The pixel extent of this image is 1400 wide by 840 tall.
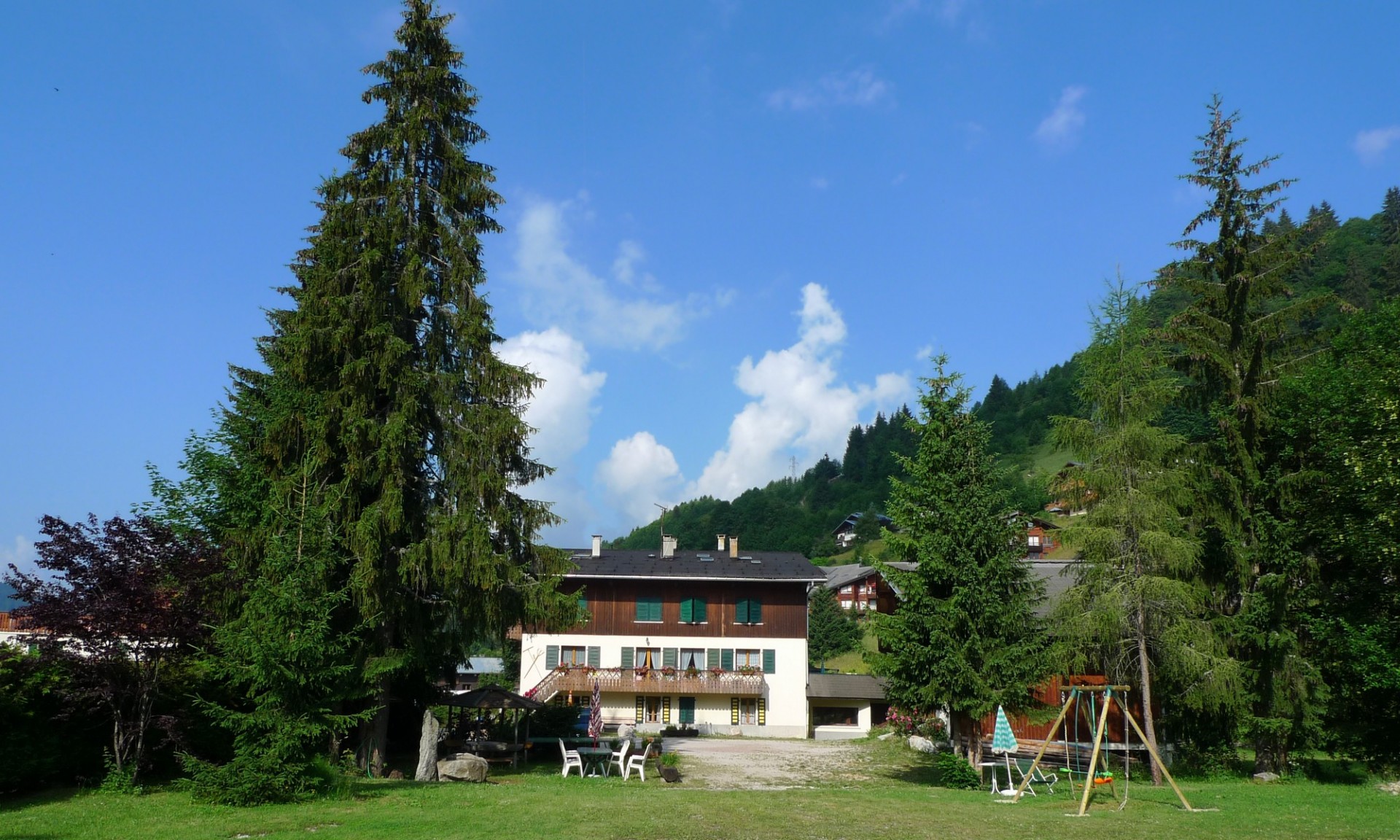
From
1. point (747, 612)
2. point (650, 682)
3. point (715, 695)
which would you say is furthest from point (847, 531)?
point (650, 682)

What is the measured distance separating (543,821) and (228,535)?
10660mm

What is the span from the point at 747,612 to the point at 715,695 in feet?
13.1

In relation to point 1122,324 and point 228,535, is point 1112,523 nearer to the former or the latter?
point 1122,324

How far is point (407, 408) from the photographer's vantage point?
66.4 feet

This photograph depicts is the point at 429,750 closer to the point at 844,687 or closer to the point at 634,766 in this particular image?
the point at 634,766

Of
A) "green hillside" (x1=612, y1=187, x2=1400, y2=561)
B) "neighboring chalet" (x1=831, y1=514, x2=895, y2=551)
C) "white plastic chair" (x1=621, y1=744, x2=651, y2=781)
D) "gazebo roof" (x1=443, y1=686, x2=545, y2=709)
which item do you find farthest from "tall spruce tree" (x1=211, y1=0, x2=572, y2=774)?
"neighboring chalet" (x1=831, y1=514, x2=895, y2=551)

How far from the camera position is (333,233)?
21297mm

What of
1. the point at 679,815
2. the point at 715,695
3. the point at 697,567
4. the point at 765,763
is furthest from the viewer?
the point at 697,567

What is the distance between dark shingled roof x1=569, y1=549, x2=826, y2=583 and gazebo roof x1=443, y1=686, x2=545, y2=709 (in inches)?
578

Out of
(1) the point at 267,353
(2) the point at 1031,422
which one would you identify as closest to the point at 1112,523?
(1) the point at 267,353

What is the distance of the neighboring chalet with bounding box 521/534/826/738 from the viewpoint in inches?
1624

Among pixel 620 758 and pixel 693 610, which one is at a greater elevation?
pixel 693 610

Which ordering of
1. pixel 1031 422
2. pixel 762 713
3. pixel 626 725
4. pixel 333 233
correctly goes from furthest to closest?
pixel 1031 422, pixel 762 713, pixel 626 725, pixel 333 233

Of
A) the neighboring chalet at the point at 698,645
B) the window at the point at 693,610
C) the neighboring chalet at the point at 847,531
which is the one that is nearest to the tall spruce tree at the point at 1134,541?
the neighboring chalet at the point at 698,645
